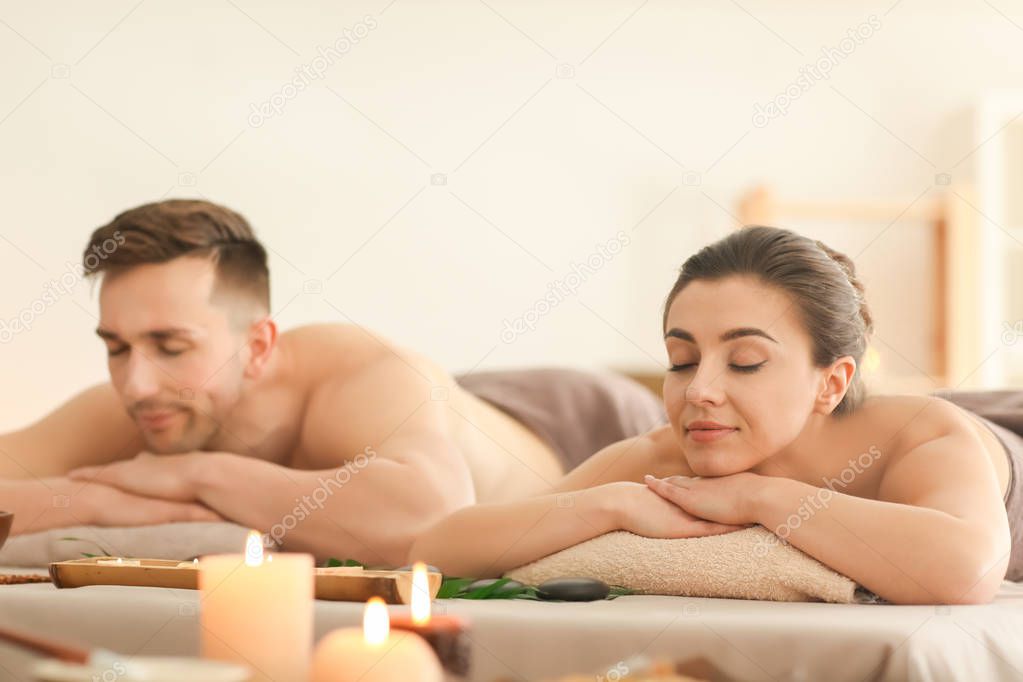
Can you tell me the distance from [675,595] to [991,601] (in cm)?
31

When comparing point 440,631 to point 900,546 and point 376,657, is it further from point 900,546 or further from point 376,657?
point 900,546

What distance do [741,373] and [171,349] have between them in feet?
3.04

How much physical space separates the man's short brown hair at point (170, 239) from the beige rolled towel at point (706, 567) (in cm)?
84

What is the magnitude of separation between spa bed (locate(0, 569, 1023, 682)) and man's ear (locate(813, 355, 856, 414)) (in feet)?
0.93

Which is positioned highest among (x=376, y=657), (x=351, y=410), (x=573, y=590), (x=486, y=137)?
(x=486, y=137)

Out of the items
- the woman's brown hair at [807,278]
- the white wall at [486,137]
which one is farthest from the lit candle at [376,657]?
the white wall at [486,137]

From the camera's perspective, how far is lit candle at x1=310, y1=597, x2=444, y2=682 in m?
0.64

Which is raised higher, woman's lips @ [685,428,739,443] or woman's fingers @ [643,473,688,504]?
woman's lips @ [685,428,739,443]

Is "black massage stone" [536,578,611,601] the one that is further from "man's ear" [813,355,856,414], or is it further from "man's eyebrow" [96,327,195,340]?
"man's eyebrow" [96,327,195,340]

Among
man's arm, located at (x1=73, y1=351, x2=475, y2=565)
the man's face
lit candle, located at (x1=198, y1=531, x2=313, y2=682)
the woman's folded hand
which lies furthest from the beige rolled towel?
the man's face

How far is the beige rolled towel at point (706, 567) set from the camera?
110cm

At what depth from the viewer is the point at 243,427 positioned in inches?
72.4

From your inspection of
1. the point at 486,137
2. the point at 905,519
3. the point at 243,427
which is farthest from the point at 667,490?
the point at 486,137

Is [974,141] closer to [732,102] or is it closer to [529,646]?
[732,102]
